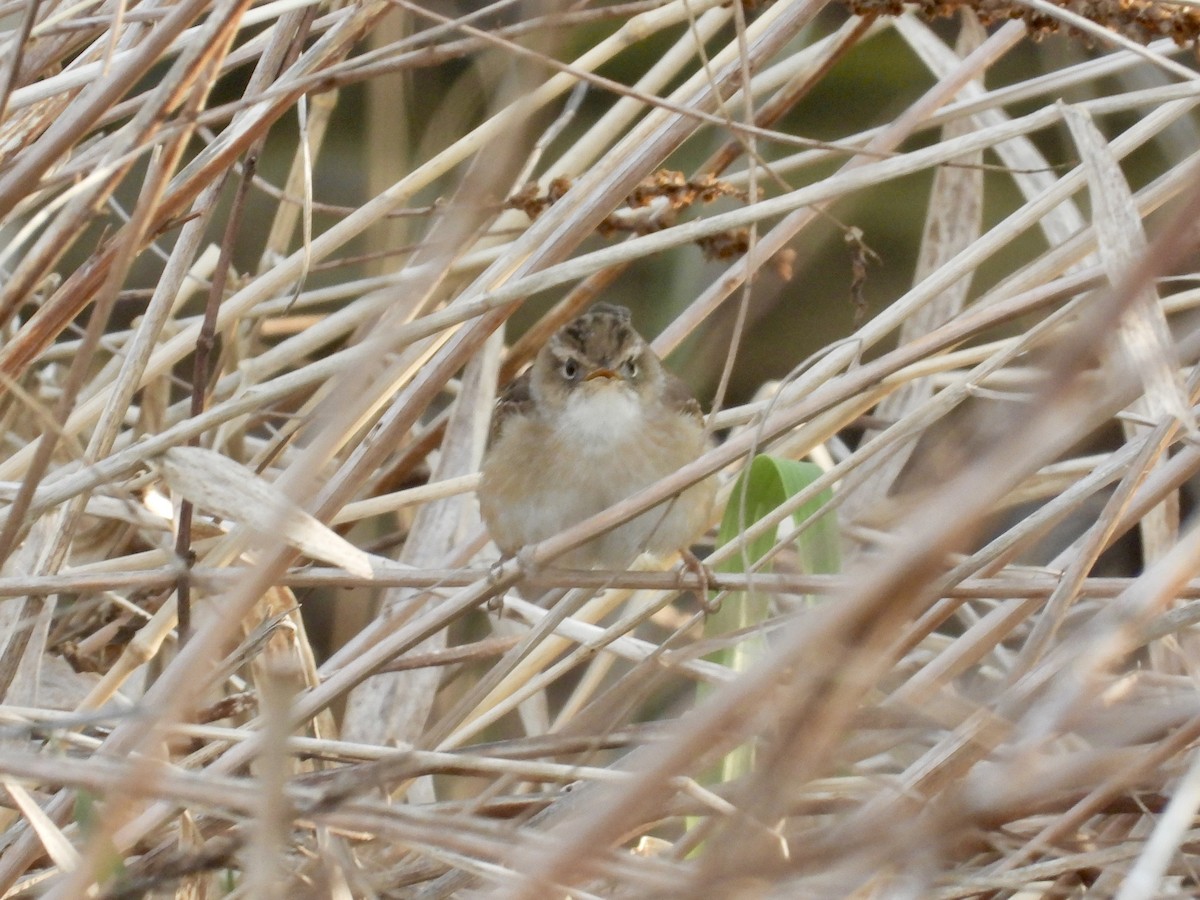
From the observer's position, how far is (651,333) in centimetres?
595

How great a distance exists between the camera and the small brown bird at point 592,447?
137 inches

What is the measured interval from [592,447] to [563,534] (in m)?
1.03

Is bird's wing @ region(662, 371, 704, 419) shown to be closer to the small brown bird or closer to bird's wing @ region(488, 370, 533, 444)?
the small brown bird

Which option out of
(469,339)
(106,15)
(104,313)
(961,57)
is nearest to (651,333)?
(961,57)

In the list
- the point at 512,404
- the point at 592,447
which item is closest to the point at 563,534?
the point at 592,447

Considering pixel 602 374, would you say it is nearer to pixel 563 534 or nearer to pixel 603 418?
pixel 603 418

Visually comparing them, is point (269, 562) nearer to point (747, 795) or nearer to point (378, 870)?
point (747, 795)

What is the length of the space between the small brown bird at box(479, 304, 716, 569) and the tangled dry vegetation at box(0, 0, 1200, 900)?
0.13 meters

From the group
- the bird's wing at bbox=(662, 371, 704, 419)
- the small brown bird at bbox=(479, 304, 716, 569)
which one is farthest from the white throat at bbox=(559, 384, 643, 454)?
the bird's wing at bbox=(662, 371, 704, 419)

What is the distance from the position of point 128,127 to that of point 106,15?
1.36 ft

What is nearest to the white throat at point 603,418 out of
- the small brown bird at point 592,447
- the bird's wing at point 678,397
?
the small brown bird at point 592,447

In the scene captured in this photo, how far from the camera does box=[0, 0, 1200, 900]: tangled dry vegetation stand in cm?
130

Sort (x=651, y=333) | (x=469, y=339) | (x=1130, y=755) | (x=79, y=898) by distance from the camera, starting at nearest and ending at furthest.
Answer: (x=79, y=898) → (x=1130, y=755) → (x=469, y=339) → (x=651, y=333)

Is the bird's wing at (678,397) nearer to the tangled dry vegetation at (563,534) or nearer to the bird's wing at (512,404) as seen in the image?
the tangled dry vegetation at (563,534)
